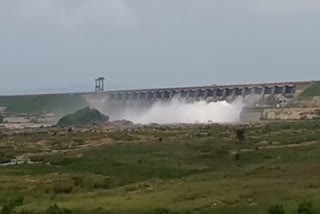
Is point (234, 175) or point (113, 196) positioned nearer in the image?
point (113, 196)

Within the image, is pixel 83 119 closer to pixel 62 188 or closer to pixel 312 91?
pixel 312 91

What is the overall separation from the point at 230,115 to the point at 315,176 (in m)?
121

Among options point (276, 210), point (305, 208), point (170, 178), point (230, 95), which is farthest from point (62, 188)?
point (230, 95)

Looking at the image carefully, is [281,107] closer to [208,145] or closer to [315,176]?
[208,145]

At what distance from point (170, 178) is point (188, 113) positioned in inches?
4841

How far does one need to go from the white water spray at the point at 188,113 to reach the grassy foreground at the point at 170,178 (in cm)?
8034

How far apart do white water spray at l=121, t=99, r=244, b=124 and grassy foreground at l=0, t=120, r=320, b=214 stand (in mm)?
80337

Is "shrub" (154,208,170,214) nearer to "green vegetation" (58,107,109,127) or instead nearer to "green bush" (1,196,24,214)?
"green bush" (1,196,24,214)

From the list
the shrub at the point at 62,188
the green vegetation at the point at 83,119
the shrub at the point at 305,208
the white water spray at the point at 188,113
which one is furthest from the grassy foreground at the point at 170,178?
the white water spray at the point at 188,113

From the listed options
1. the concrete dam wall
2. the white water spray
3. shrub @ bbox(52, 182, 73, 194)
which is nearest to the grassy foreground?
shrub @ bbox(52, 182, 73, 194)

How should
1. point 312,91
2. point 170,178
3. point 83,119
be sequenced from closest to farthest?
point 170,178
point 312,91
point 83,119

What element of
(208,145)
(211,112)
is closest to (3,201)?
(208,145)

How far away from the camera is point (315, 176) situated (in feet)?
144

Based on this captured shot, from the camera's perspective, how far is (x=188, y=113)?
175 metres
